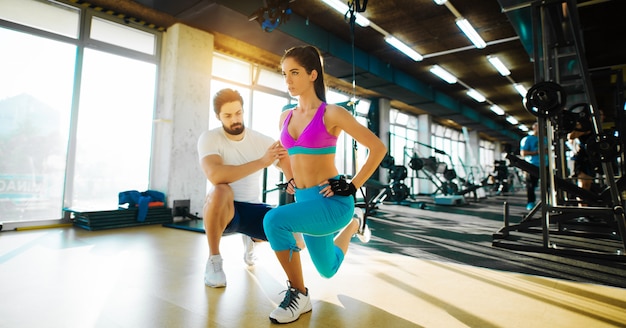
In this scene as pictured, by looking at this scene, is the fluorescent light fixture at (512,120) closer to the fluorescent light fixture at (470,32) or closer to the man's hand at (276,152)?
the fluorescent light fixture at (470,32)

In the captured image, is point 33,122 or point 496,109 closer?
point 33,122

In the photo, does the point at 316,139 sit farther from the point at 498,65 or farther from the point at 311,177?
the point at 498,65

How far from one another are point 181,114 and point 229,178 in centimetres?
342

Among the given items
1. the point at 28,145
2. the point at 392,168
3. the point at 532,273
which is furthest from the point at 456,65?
the point at 28,145

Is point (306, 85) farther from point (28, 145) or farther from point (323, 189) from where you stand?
point (28, 145)

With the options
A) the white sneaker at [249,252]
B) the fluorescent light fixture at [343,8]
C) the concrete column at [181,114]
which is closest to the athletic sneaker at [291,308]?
the white sneaker at [249,252]

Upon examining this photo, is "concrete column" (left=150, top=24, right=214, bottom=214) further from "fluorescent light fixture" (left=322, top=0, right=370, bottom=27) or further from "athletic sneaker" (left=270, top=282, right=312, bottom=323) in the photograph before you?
"athletic sneaker" (left=270, top=282, right=312, bottom=323)

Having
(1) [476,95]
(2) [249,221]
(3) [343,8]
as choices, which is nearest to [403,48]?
(3) [343,8]

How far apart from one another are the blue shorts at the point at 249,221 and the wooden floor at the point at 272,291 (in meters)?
0.30

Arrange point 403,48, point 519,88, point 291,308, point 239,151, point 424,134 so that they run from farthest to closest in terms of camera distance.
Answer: point 424,134
point 519,88
point 403,48
point 239,151
point 291,308

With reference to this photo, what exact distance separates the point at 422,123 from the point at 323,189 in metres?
12.0

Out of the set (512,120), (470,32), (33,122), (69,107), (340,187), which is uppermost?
(512,120)

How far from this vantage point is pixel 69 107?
432 cm

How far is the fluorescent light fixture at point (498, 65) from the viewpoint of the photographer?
276 inches
